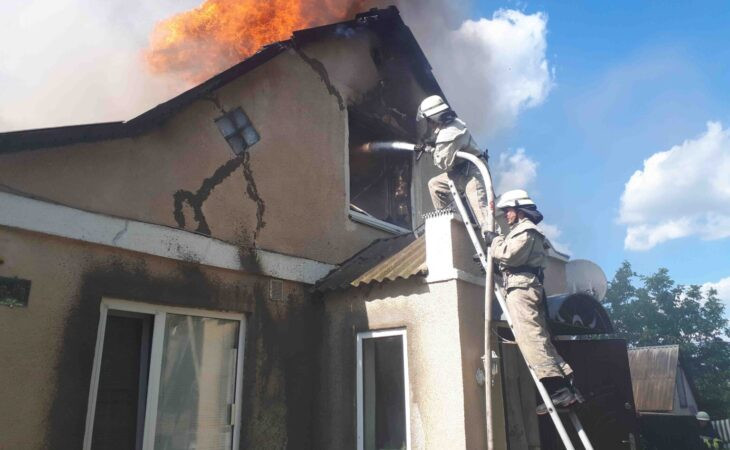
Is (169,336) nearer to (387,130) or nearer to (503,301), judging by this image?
(503,301)

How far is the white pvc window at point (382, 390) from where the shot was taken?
555cm

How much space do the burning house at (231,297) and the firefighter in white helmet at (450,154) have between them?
600 millimetres

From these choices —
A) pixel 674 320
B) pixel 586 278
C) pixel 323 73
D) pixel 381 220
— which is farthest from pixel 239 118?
pixel 674 320

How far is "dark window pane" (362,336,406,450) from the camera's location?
558 centimetres

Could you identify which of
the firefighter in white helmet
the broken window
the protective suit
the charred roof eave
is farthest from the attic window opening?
the protective suit

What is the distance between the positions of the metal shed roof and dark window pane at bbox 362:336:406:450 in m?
0.73

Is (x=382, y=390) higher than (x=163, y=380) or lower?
lower

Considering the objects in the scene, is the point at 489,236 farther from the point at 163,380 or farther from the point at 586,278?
the point at 586,278

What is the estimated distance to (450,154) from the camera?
19.8ft

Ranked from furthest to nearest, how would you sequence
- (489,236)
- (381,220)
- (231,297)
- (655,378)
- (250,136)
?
(655,378)
(381,220)
(250,136)
(231,297)
(489,236)

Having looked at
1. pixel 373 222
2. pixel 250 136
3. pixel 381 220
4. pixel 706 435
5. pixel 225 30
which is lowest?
pixel 706 435

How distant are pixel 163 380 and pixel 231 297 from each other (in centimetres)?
108

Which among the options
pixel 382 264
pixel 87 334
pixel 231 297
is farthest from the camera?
pixel 382 264

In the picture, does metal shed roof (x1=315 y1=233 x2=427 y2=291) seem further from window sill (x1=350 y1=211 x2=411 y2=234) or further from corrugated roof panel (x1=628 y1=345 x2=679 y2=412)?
corrugated roof panel (x1=628 y1=345 x2=679 y2=412)
